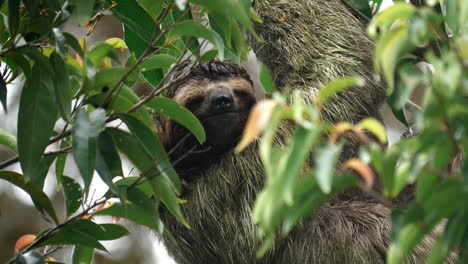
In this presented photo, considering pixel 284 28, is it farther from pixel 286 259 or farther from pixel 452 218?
pixel 452 218

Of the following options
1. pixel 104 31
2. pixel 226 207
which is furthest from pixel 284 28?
pixel 104 31

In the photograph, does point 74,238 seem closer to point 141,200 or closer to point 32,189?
point 32,189

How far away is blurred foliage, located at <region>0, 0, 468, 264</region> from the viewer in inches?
67.9

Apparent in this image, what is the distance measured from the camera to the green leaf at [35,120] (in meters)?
3.26

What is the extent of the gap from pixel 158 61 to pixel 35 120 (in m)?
0.91

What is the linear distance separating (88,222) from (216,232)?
6.48ft

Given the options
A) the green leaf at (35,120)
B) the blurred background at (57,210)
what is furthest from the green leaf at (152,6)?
the blurred background at (57,210)

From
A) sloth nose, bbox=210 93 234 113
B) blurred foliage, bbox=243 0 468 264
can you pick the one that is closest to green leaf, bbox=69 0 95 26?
blurred foliage, bbox=243 0 468 264

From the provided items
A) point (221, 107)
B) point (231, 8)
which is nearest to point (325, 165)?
point (231, 8)

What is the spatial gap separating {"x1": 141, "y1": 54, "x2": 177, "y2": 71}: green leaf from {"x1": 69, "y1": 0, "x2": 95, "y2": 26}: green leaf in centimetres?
83

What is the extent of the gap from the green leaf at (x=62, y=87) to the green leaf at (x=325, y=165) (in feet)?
5.50

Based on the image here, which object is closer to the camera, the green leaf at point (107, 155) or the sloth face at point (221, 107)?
the green leaf at point (107, 155)

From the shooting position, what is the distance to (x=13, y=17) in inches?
130

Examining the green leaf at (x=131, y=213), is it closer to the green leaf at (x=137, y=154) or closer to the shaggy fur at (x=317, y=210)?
the green leaf at (x=137, y=154)
